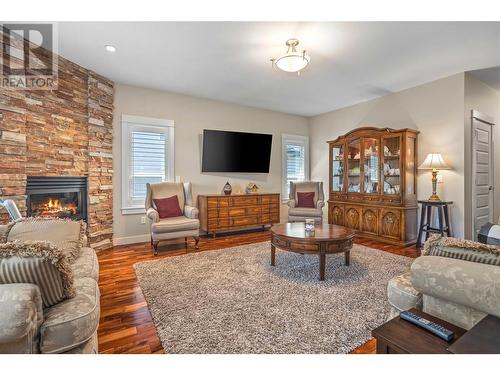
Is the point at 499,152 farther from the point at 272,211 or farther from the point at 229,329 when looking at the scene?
the point at 229,329

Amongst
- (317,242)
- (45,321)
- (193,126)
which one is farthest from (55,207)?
(317,242)

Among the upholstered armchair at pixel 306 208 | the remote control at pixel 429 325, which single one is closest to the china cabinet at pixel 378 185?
the upholstered armchair at pixel 306 208

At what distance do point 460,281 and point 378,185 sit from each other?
11.5 ft

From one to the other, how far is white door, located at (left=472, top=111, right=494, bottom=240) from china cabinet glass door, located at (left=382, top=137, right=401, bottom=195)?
964 mm

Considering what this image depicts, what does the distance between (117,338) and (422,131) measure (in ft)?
15.9

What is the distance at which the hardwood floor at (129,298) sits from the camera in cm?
159

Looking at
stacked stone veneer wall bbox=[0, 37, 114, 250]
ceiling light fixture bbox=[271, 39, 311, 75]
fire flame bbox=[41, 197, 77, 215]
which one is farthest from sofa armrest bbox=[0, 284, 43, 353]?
fire flame bbox=[41, 197, 77, 215]

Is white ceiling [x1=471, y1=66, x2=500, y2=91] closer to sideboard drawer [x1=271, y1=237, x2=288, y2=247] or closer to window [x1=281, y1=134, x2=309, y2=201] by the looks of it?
window [x1=281, y1=134, x2=309, y2=201]

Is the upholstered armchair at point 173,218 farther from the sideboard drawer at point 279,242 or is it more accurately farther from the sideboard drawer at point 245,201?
the sideboard drawer at point 279,242

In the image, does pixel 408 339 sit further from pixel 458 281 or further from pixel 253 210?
pixel 253 210
